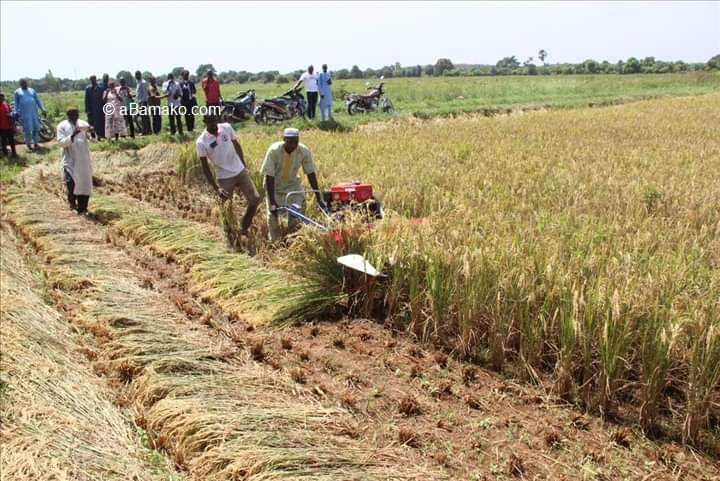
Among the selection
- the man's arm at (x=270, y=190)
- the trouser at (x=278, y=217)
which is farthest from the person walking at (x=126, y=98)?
the man's arm at (x=270, y=190)

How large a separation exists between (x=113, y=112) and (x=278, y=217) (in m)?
8.23

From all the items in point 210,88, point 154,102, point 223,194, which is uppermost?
point 210,88

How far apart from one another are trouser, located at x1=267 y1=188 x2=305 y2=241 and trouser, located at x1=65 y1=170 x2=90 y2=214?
10.5 ft

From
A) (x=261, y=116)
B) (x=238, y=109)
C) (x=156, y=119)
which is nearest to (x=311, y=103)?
(x=261, y=116)

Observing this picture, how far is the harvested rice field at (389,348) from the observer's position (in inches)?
113

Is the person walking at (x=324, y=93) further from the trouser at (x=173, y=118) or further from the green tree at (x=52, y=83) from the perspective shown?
the green tree at (x=52, y=83)

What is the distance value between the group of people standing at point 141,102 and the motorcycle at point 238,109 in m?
1.68

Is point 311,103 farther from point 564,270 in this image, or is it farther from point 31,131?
point 564,270

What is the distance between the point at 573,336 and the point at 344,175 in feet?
15.7

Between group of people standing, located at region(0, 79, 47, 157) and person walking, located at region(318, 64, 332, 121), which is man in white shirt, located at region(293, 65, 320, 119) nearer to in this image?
person walking, located at region(318, 64, 332, 121)

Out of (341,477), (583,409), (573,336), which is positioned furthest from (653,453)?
(341,477)

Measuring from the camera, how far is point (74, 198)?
27.0ft

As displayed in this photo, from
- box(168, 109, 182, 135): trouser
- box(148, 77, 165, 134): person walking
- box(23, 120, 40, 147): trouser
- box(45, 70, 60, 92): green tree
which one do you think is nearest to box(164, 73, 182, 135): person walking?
box(168, 109, 182, 135): trouser

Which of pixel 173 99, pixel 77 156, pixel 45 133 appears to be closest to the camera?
pixel 77 156
